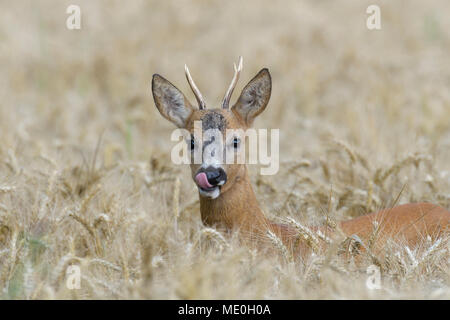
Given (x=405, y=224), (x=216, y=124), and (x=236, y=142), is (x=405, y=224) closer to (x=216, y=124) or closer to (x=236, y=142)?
(x=236, y=142)

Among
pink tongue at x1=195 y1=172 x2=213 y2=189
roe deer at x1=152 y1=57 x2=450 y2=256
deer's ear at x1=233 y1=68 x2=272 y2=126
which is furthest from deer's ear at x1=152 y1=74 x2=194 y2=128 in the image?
pink tongue at x1=195 y1=172 x2=213 y2=189

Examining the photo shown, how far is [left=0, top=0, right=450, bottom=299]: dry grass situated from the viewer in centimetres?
457

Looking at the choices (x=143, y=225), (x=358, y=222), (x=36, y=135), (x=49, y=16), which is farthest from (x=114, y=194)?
(x=49, y=16)

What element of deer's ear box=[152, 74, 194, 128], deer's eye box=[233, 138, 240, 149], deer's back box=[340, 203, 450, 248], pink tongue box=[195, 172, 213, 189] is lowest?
deer's back box=[340, 203, 450, 248]

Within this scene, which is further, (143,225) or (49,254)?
(143,225)

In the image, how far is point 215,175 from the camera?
16.7ft

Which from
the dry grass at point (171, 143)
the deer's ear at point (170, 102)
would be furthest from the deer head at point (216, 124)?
the dry grass at point (171, 143)

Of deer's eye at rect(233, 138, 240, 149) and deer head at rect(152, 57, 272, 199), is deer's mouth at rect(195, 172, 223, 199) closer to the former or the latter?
deer head at rect(152, 57, 272, 199)

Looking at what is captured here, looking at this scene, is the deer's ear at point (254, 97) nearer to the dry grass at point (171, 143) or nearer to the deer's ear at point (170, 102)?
the deer's ear at point (170, 102)

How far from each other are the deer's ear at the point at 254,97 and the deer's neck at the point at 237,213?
0.46m

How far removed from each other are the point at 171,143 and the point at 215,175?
462 cm
